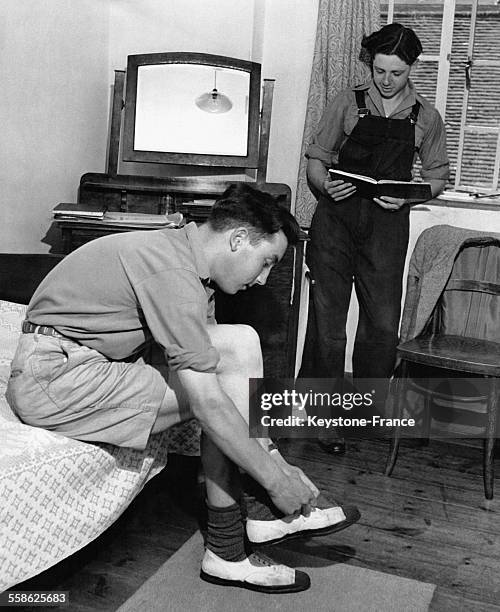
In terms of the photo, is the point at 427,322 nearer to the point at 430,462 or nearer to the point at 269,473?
the point at 430,462

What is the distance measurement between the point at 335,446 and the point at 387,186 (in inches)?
44.6

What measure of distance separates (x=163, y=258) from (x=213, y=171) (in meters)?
2.09

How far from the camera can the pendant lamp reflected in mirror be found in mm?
3832

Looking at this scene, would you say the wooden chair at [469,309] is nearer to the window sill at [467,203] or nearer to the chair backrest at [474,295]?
the chair backrest at [474,295]

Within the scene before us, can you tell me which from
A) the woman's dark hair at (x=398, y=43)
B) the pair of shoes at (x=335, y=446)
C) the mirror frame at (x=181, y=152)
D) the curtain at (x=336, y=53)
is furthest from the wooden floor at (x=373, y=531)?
the woman's dark hair at (x=398, y=43)

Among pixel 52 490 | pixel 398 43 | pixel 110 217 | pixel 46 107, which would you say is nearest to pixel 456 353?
pixel 398 43

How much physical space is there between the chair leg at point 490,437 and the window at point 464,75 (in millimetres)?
1392

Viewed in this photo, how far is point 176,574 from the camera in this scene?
2330 mm

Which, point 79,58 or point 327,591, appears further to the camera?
point 79,58

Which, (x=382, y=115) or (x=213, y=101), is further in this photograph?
(x=213, y=101)

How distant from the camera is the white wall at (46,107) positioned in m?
3.47

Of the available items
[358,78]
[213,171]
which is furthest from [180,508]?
[358,78]

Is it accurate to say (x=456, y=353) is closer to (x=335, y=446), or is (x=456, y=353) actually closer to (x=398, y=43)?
(x=335, y=446)

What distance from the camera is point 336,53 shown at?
386cm
